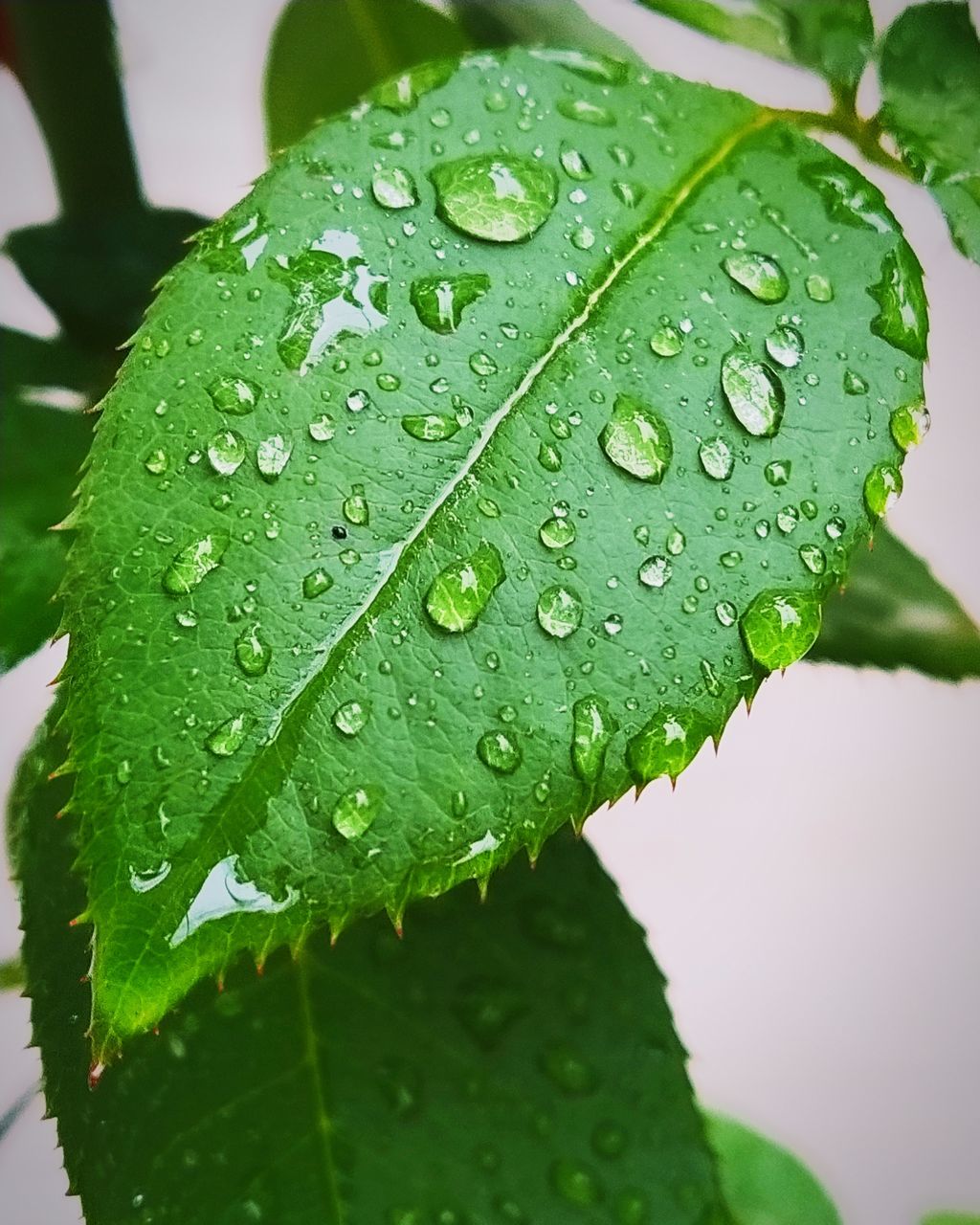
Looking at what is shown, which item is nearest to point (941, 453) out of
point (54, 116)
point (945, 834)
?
point (945, 834)

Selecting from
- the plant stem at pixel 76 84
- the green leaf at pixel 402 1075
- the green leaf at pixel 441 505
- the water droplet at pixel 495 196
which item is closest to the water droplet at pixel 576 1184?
the green leaf at pixel 402 1075

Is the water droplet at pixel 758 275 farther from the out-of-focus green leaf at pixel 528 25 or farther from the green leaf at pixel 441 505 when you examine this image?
the out-of-focus green leaf at pixel 528 25

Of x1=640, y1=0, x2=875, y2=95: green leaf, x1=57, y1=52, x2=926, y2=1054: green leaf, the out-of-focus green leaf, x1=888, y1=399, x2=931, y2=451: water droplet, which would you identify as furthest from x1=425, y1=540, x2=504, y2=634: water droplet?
the out-of-focus green leaf

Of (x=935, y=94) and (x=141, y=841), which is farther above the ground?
(x=935, y=94)

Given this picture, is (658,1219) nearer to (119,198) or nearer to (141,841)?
(141,841)

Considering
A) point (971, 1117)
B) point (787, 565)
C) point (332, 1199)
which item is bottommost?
point (971, 1117)
